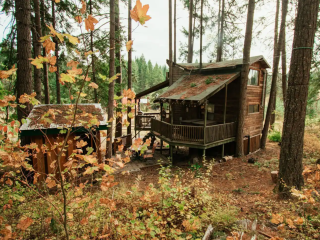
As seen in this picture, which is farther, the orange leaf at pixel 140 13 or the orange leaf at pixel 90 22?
the orange leaf at pixel 90 22

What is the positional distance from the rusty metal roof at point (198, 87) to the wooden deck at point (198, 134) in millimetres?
1897

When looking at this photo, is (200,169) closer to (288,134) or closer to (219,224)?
(288,134)

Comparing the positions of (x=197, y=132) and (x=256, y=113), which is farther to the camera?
(x=256, y=113)

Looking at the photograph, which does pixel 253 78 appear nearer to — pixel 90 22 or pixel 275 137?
pixel 275 137

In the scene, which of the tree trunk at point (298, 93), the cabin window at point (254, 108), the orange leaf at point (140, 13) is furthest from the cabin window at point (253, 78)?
the orange leaf at point (140, 13)

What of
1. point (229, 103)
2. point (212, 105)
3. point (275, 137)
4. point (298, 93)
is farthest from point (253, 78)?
point (298, 93)

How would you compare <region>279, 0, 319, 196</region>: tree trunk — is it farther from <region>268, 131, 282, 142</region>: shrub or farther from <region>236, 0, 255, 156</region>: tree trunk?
<region>268, 131, 282, 142</region>: shrub

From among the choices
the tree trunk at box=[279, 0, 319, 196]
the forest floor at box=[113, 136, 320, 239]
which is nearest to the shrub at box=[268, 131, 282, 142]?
the forest floor at box=[113, 136, 320, 239]

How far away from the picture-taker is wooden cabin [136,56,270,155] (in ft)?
37.6

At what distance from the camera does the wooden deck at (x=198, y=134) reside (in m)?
11.4

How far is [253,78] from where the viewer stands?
1445 cm

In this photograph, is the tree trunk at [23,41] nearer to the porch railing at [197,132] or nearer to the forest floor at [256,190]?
the forest floor at [256,190]

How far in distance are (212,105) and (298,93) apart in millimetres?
8937

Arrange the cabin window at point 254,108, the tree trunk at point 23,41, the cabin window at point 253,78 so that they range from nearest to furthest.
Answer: the tree trunk at point 23,41 → the cabin window at point 253,78 → the cabin window at point 254,108
